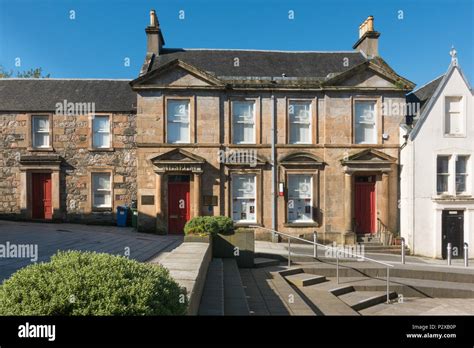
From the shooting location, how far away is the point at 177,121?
1855cm

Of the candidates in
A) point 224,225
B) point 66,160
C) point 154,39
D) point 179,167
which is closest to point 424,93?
point 179,167

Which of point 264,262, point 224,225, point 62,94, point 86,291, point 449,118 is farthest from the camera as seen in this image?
point 62,94

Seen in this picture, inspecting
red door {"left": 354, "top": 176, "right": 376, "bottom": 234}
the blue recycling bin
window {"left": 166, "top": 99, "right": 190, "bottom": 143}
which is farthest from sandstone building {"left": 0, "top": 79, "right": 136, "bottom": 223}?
red door {"left": 354, "top": 176, "right": 376, "bottom": 234}

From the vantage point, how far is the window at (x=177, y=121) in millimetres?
18516

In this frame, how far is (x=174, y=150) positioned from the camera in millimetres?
18172

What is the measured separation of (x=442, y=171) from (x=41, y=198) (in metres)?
20.9

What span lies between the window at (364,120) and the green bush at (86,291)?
16.7m

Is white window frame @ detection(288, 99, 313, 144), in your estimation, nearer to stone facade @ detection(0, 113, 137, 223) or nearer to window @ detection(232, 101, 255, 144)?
window @ detection(232, 101, 255, 144)

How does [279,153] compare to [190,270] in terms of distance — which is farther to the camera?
[279,153]

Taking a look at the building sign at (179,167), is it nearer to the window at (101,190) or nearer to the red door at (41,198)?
the window at (101,190)

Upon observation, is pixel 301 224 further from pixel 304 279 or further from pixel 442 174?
pixel 304 279

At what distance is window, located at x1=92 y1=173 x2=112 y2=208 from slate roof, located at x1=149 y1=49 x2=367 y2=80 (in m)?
6.55

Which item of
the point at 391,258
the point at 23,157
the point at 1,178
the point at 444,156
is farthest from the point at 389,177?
the point at 1,178
